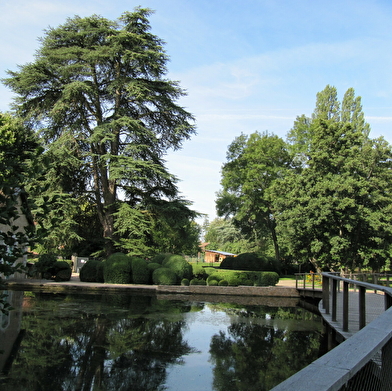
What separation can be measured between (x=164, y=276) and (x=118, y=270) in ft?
8.34

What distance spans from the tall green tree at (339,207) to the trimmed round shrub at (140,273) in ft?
34.1

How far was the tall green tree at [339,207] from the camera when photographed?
25312 mm

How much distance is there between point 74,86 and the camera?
24750 mm

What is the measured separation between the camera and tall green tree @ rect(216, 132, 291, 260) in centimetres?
3785

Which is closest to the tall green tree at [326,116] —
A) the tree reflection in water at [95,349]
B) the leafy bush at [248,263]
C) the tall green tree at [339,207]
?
the tall green tree at [339,207]

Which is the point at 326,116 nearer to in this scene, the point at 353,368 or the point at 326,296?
the point at 326,296

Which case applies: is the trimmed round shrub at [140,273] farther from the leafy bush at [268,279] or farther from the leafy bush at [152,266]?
the leafy bush at [268,279]

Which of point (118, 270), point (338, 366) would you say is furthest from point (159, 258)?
point (338, 366)

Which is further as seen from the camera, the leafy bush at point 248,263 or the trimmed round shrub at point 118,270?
the leafy bush at point 248,263

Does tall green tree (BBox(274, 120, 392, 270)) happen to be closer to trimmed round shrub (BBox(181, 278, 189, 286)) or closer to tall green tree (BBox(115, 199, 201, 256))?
tall green tree (BBox(115, 199, 201, 256))

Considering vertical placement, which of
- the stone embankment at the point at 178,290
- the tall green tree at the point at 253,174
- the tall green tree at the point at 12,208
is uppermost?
the tall green tree at the point at 253,174

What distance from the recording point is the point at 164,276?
21.2 metres

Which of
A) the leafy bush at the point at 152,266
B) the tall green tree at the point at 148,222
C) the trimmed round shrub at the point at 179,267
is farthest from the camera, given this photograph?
the tall green tree at the point at 148,222

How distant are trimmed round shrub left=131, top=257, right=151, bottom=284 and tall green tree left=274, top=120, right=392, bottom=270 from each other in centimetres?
1040
